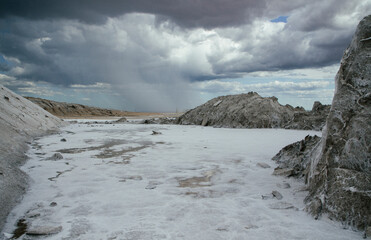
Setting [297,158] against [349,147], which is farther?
[297,158]

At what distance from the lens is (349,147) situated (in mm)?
2846

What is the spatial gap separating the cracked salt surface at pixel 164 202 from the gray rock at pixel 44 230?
0.05ft

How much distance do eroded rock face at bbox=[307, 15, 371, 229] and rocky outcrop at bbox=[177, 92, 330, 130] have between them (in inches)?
388

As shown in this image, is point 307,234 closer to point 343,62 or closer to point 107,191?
point 343,62

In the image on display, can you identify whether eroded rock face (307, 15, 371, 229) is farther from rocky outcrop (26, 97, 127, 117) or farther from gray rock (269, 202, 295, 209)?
rocky outcrop (26, 97, 127, 117)

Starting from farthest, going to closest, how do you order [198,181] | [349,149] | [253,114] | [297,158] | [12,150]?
1. [253,114]
2. [12,150]
3. [297,158]
4. [198,181]
5. [349,149]

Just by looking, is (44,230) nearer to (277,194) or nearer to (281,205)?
(281,205)

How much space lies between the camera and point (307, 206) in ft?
9.51

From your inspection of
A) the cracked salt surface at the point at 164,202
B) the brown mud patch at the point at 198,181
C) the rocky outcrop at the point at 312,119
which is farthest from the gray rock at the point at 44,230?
the rocky outcrop at the point at 312,119

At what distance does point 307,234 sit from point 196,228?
1000 millimetres

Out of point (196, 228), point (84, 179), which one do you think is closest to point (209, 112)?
point (84, 179)

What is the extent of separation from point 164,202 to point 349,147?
7.11 feet

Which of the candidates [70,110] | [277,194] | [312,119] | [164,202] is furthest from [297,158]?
[70,110]

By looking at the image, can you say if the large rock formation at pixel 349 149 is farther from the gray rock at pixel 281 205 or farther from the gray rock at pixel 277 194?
the gray rock at pixel 277 194
